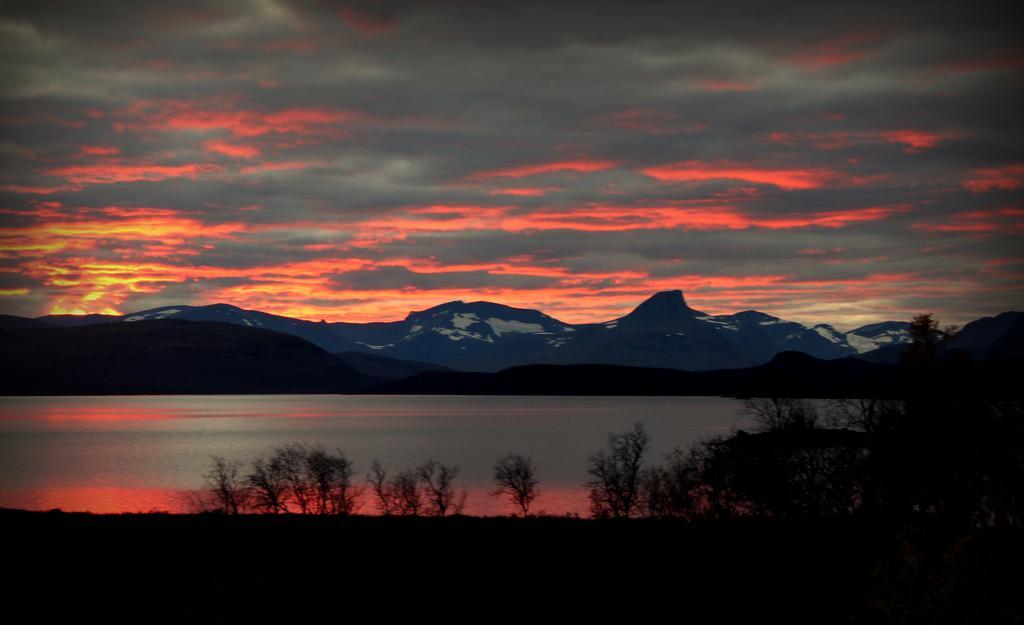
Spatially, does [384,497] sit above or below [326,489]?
below

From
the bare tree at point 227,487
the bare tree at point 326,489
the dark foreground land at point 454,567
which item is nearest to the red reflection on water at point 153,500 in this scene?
the bare tree at point 227,487

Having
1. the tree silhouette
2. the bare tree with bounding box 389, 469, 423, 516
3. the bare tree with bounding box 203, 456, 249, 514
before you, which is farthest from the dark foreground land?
the tree silhouette

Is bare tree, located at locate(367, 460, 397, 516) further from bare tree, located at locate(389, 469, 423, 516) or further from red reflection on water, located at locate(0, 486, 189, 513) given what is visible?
red reflection on water, located at locate(0, 486, 189, 513)

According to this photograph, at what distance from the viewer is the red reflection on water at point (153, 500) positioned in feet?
365

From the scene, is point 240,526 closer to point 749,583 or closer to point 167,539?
point 167,539

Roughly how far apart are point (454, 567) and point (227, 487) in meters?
88.8

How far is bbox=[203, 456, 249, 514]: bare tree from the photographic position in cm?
10038

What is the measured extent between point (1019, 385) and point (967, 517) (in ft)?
30.4

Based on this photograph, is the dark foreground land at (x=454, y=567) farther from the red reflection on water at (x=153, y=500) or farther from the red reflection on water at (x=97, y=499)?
the red reflection on water at (x=97, y=499)

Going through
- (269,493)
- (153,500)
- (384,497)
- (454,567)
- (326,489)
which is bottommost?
(153,500)

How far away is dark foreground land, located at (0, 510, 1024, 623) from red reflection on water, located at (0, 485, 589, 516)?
62.1 metres

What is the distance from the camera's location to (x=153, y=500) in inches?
4833

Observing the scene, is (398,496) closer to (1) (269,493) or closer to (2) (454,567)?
(1) (269,493)

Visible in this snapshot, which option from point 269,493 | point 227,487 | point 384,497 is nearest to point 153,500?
point 227,487
